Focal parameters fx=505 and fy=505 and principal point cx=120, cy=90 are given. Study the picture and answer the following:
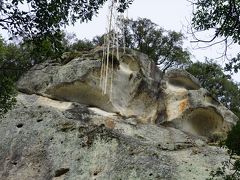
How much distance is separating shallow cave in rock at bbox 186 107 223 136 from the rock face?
0.13 ft

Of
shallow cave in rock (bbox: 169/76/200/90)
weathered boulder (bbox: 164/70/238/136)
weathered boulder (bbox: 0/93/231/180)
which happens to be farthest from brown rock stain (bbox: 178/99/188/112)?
weathered boulder (bbox: 0/93/231/180)

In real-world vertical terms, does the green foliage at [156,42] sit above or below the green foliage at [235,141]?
above

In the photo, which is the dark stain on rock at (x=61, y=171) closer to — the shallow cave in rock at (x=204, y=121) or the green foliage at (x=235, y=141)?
the green foliage at (x=235, y=141)

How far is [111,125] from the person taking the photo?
54.7ft

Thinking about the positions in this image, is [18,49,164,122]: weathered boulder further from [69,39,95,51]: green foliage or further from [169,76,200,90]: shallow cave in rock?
[69,39,95,51]: green foliage

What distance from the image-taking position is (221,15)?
937 centimetres

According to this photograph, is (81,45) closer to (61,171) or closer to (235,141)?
(61,171)

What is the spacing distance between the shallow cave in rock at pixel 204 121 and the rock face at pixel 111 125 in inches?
1.6

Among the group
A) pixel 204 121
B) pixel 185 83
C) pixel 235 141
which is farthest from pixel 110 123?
pixel 235 141

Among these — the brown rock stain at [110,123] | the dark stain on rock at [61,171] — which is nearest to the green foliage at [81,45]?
the brown rock stain at [110,123]

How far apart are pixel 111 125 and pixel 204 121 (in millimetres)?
5573

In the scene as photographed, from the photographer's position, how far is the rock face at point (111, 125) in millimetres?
11984

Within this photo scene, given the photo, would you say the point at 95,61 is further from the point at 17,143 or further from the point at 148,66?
the point at 17,143

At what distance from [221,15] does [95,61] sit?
36.2 ft
